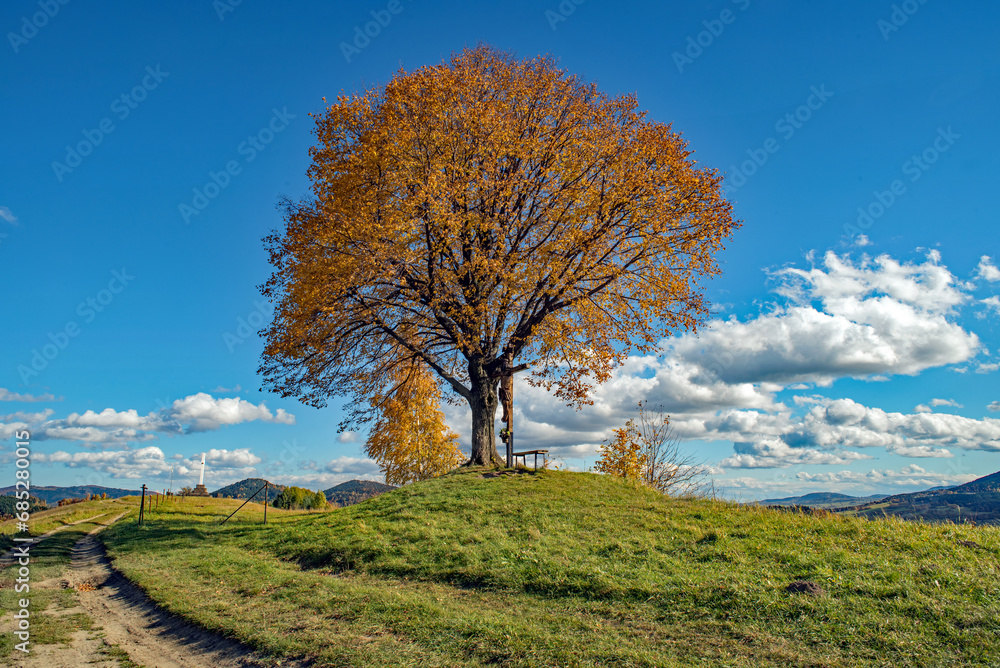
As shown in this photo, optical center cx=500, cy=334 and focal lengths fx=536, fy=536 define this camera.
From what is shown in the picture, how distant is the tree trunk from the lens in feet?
62.1

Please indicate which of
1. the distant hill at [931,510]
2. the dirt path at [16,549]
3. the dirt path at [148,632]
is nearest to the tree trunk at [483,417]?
the dirt path at [148,632]

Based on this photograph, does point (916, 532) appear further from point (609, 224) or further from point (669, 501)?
point (609, 224)

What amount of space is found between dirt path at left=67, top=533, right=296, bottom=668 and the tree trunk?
10.6 m

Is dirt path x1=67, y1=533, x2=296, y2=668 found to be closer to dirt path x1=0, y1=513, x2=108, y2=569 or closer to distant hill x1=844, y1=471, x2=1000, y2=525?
dirt path x1=0, y1=513, x2=108, y2=569

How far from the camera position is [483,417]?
19.0m

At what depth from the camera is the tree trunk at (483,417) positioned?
62.1 ft

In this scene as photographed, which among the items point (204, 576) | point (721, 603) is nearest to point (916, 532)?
point (721, 603)

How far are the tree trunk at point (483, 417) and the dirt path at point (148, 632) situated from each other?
10573 mm

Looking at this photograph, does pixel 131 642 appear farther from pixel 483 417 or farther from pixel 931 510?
pixel 931 510

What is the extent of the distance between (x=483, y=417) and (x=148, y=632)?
12176 millimetres

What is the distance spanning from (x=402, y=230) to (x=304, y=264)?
3.39 m

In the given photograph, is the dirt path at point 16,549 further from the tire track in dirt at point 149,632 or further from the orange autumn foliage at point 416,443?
the orange autumn foliage at point 416,443

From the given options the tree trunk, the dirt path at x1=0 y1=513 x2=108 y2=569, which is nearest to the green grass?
the dirt path at x1=0 y1=513 x2=108 y2=569

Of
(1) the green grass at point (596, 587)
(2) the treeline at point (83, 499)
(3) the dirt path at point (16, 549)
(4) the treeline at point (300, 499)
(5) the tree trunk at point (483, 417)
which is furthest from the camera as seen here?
(4) the treeline at point (300, 499)
